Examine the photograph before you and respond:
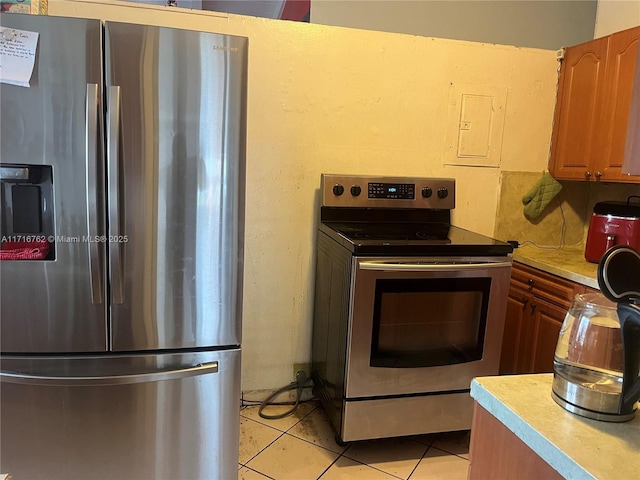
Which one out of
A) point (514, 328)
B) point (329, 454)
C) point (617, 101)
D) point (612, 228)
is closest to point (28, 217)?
point (329, 454)

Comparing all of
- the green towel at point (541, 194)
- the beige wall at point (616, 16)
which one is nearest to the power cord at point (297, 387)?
the green towel at point (541, 194)

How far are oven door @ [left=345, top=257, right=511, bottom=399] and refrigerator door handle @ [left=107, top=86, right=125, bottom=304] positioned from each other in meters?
0.90

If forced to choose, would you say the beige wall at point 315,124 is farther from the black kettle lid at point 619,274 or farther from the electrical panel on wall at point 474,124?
the black kettle lid at point 619,274

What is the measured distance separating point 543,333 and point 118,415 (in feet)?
6.41

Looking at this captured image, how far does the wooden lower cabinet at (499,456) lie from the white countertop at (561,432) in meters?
0.02

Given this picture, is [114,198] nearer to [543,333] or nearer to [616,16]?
[543,333]

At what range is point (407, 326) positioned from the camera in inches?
84.7

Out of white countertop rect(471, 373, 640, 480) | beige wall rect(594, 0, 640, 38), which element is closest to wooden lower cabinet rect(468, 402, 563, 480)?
white countertop rect(471, 373, 640, 480)

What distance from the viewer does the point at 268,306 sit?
8.43 feet

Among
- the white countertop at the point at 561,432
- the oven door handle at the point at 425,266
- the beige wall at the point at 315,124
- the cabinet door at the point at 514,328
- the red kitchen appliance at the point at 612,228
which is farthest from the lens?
the cabinet door at the point at 514,328

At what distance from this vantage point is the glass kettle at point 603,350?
79cm

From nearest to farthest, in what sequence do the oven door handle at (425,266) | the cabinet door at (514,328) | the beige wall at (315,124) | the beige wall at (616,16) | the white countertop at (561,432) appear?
the white countertop at (561,432)
the oven door handle at (425,266)
the beige wall at (315,124)
the cabinet door at (514,328)
the beige wall at (616,16)

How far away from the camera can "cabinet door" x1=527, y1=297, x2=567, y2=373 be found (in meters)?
2.35

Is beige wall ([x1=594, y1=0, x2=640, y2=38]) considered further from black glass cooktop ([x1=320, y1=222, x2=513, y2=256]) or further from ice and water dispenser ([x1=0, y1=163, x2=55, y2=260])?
ice and water dispenser ([x1=0, y1=163, x2=55, y2=260])
